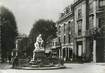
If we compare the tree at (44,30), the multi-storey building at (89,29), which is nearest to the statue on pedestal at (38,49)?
the tree at (44,30)

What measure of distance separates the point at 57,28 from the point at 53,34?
25 millimetres

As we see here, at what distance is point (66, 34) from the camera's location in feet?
3.00

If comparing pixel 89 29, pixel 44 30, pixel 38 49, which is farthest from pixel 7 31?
pixel 38 49

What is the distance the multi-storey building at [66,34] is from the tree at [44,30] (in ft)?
0.09

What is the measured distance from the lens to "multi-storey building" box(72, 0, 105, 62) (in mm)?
805

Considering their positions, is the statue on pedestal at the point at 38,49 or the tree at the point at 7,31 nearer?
the tree at the point at 7,31

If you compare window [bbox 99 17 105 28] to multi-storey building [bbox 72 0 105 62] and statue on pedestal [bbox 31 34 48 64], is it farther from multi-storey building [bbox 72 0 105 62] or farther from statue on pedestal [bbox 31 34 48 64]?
statue on pedestal [bbox 31 34 48 64]

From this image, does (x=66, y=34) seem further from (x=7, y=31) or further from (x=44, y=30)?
(x=7, y=31)

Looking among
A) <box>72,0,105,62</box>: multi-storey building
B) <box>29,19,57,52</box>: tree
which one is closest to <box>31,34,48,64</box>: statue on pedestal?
<box>29,19,57,52</box>: tree

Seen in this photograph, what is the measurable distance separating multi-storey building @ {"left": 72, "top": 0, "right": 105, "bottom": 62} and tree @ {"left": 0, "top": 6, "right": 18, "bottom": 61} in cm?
21

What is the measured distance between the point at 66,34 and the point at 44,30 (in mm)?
87

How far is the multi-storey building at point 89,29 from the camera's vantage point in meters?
0.80

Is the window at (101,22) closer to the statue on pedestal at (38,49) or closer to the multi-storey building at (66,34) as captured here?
the multi-storey building at (66,34)

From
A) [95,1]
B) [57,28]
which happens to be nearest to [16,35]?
[57,28]
